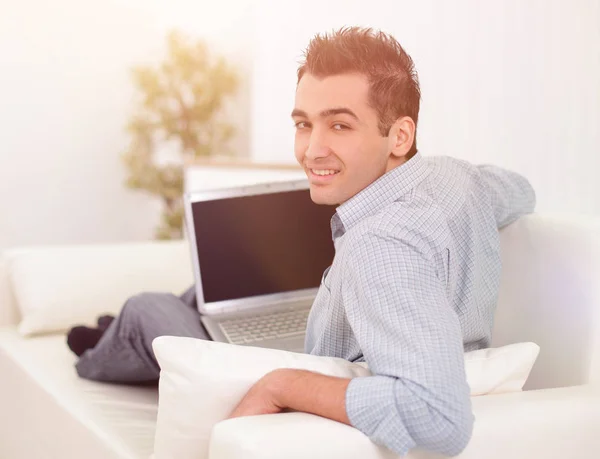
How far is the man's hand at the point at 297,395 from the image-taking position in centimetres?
120

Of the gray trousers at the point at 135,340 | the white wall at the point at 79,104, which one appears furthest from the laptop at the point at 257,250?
the white wall at the point at 79,104

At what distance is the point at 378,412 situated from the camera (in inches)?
45.6

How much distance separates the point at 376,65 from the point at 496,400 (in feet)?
1.94

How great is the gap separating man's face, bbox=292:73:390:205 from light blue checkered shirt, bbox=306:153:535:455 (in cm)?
4

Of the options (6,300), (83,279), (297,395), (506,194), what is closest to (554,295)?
(506,194)

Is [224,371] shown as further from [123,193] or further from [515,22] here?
[123,193]

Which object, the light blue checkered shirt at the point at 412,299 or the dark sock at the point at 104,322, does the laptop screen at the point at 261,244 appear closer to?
the dark sock at the point at 104,322

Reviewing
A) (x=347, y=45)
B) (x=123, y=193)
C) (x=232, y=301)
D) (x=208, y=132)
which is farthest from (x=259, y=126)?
(x=347, y=45)

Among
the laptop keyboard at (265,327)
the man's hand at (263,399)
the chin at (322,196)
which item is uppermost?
the chin at (322,196)

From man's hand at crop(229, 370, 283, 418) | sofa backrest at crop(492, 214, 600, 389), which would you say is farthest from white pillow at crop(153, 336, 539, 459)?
sofa backrest at crop(492, 214, 600, 389)

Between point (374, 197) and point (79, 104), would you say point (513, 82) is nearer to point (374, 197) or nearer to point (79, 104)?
point (374, 197)

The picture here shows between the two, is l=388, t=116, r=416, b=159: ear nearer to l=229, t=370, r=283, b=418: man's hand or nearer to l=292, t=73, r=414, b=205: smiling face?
l=292, t=73, r=414, b=205: smiling face

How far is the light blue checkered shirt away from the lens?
114 centimetres

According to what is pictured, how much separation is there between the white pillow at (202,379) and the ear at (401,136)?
38 cm
